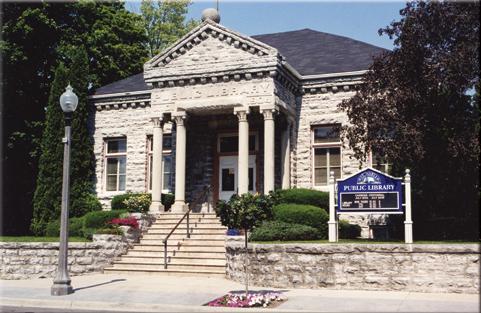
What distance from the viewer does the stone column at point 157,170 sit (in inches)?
884

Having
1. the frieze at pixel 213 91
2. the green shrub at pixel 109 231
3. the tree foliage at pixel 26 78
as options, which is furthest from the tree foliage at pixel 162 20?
the green shrub at pixel 109 231

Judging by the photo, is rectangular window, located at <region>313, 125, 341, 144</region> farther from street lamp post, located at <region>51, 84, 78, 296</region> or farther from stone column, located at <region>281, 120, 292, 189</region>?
street lamp post, located at <region>51, 84, 78, 296</region>

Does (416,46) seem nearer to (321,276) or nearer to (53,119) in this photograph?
(321,276)

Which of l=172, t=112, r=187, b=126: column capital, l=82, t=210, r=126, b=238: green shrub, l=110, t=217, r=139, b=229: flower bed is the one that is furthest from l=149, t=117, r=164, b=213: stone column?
l=110, t=217, r=139, b=229: flower bed

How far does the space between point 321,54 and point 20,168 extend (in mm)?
16759

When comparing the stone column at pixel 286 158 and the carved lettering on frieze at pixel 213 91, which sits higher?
the carved lettering on frieze at pixel 213 91

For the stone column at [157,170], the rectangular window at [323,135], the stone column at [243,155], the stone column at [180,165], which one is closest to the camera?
the stone column at [243,155]

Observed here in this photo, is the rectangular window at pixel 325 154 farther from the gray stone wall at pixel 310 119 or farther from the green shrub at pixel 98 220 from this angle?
the green shrub at pixel 98 220

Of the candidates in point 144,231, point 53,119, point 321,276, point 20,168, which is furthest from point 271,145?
point 20,168

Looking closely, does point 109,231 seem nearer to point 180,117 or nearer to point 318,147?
point 180,117

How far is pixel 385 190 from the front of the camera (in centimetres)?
1606

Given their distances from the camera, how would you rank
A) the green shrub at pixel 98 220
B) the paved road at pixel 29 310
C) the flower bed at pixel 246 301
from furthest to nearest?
the green shrub at pixel 98 220
the flower bed at pixel 246 301
the paved road at pixel 29 310

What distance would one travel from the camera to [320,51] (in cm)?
2694

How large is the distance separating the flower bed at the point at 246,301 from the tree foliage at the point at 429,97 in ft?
20.1
